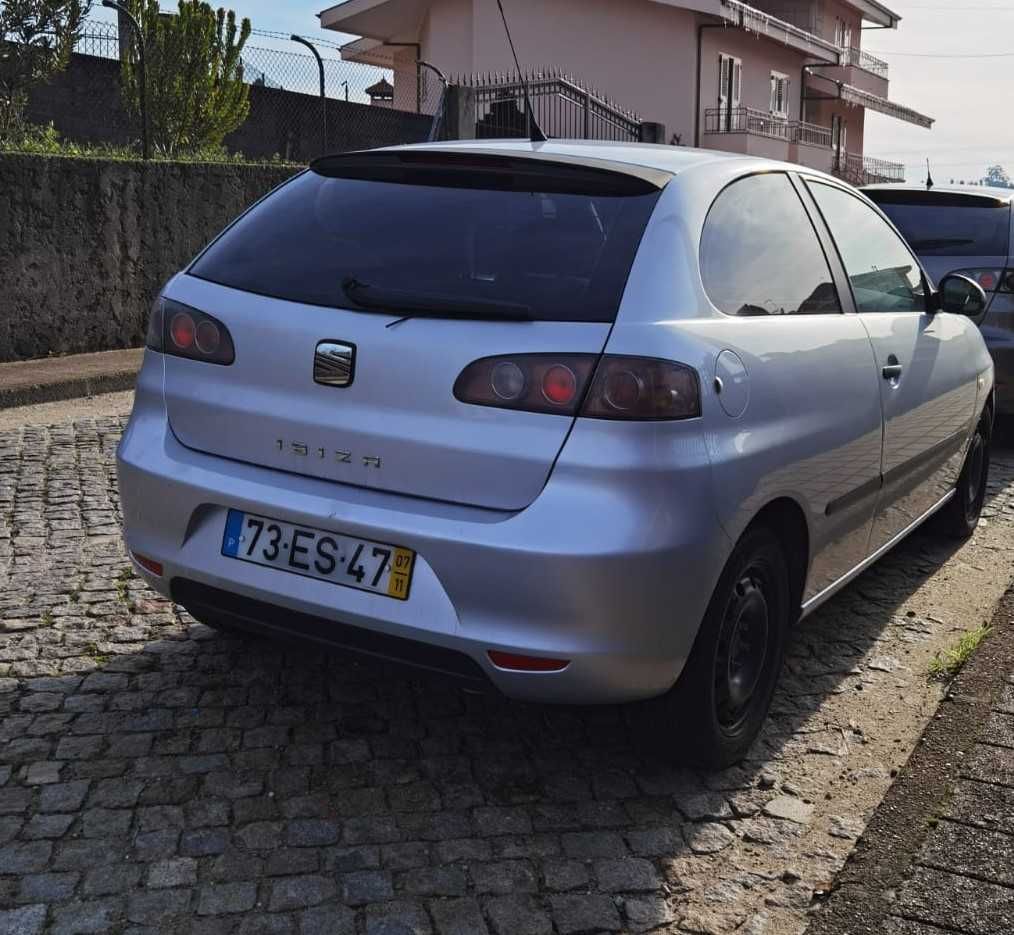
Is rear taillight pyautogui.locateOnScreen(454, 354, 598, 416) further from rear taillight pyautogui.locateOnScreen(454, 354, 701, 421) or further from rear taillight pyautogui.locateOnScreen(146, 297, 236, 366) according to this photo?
rear taillight pyautogui.locateOnScreen(146, 297, 236, 366)

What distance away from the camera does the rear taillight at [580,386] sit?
9.50 ft

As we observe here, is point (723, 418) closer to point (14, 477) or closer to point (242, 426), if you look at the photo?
point (242, 426)

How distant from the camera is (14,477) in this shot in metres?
6.43

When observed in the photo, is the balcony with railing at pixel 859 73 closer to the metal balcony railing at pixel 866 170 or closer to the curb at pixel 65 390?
the metal balcony railing at pixel 866 170

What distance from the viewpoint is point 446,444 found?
295 cm

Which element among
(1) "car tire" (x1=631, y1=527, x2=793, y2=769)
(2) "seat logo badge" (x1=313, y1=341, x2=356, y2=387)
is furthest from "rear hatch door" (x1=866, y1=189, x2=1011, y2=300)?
(2) "seat logo badge" (x1=313, y1=341, x2=356, y2=387)

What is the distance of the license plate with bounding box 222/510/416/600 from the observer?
2.99 metres

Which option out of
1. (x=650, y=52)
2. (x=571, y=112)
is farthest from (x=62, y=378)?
(x=650, y=52)

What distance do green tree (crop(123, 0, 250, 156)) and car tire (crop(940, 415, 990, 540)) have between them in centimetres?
1103

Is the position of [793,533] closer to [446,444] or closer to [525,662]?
[525,662]

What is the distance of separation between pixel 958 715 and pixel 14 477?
4.66 m

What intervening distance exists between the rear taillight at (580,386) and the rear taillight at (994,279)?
523 cm

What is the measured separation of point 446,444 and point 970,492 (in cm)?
369

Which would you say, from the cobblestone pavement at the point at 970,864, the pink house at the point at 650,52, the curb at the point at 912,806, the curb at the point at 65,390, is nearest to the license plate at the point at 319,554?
the curb at the point at 912,806
